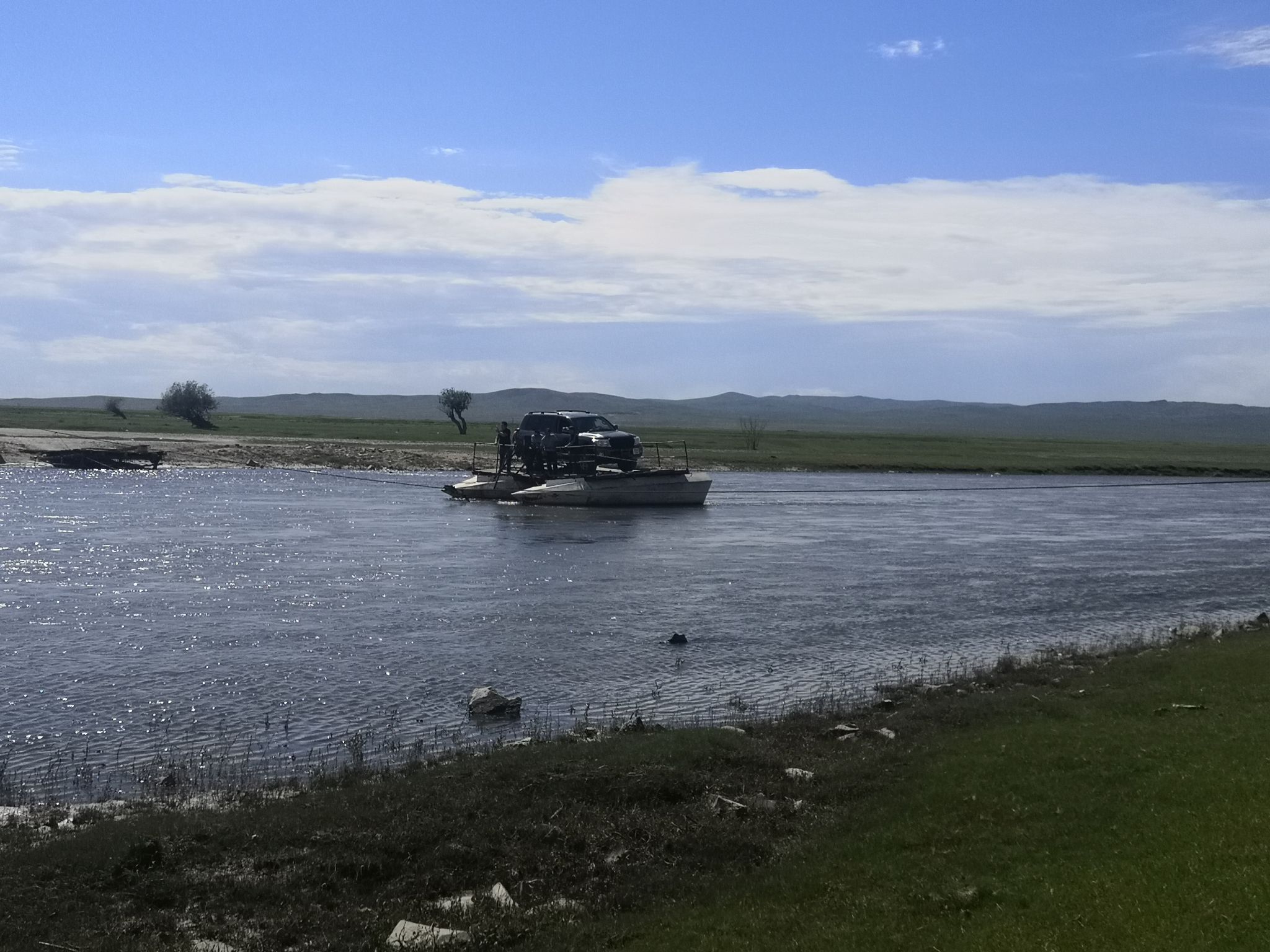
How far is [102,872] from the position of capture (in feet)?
35.6

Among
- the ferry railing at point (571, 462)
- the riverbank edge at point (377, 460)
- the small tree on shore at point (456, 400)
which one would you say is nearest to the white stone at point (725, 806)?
the ferry railing at point (571, 462)

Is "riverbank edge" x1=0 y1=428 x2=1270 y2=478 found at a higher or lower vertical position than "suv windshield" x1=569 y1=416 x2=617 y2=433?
lower

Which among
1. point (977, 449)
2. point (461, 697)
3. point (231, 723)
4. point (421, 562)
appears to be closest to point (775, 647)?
point (461, 697)

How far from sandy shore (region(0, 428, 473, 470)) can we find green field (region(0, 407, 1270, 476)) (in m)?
11.2

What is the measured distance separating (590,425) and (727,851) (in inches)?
2144

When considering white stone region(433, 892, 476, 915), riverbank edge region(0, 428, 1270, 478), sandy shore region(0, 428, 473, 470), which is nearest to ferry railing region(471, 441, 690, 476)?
riverbank edge region(0, 428, 1270, 478)

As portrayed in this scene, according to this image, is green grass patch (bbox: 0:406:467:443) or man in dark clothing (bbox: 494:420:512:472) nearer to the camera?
man in dark clothing (bbox: 494:420:512:472)

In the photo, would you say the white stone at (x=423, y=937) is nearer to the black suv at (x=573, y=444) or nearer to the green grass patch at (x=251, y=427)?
the black suv at (x=573, y=444)

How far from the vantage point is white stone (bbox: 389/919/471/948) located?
9742 millimetres

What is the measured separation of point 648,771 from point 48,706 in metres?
10.3

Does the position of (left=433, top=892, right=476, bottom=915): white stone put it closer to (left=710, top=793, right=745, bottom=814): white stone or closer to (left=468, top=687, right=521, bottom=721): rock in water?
(left=710, top=793, right=745, bottom=814): white stone

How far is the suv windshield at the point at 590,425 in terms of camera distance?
65500 millimetres

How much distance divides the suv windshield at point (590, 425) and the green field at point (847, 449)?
2664cm

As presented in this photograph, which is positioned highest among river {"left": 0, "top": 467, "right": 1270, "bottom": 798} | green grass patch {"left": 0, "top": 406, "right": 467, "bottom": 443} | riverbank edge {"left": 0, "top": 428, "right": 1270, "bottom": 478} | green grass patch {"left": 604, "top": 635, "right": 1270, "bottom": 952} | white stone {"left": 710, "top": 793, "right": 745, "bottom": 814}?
green grass patch {"left": 0, "top": 406, "right": 467, "bottom": 443}
